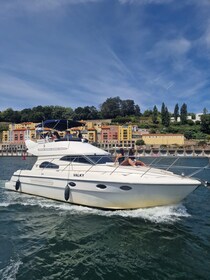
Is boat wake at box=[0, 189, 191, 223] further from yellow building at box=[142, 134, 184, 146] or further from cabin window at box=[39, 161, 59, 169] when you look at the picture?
yellow building at box=[142, 134, 184, 146]

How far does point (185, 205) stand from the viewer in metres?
13.1

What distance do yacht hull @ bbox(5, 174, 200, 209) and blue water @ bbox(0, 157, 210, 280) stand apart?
380 mm

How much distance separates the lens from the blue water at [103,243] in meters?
6.85

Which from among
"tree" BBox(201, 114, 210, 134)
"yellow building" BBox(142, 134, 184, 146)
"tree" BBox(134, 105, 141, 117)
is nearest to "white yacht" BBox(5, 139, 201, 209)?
"yellow building" BBox(142, 134, 184, 146)

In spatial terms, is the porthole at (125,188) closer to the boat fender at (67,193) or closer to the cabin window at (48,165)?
the boat fender at (67,193)

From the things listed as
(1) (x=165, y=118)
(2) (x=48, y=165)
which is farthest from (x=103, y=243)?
(1) (x=165, y=118)

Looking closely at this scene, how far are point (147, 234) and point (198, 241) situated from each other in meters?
1.70

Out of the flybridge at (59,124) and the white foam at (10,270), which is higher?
the flybridge at (59,124)

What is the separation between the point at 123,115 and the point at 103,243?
17755 centimetres

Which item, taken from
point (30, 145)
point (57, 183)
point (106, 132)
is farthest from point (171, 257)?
point (106, 132)

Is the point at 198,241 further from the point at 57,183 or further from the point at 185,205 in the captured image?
the point at 57,183

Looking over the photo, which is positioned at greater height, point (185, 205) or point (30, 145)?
point (30, 145)

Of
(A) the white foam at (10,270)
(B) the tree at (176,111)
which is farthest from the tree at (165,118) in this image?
(A) the white foam at (10,270)

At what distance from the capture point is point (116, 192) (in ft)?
36.1
